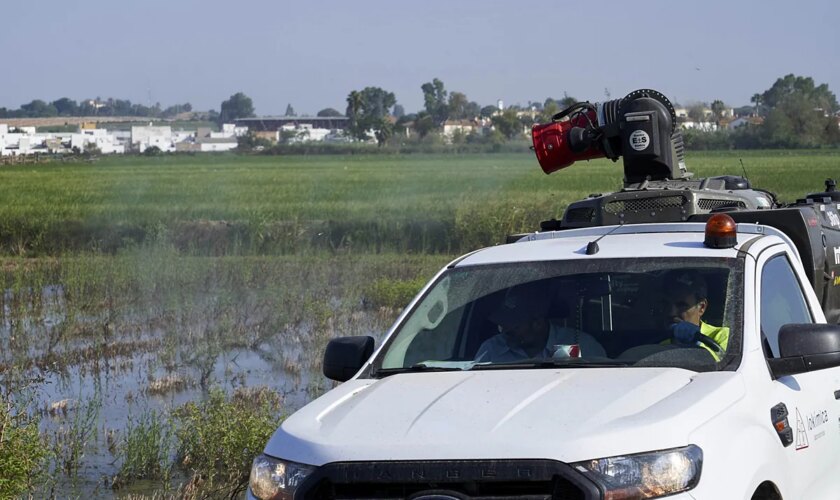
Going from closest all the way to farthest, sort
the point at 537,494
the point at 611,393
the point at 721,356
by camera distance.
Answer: the point at 537,494, the point at 611,393, the point at 721,356

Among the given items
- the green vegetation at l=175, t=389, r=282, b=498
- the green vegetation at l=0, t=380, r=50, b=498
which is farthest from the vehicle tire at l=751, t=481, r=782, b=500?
the green vegetation at l=0, t=380, r=50, b=498

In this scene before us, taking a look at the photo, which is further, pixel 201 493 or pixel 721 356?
pixel 201 493

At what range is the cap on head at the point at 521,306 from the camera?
18.5 ft

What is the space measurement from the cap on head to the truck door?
911mm

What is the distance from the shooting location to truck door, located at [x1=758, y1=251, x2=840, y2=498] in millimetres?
5000

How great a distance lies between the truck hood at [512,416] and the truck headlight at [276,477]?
0.03 m

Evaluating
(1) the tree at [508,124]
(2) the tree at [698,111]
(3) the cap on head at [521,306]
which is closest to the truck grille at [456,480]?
(3) the cap on head at [521,306]

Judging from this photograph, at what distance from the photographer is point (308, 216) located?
91.4 ft

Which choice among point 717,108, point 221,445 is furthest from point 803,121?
point 221,445

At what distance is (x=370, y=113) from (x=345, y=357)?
45.9 m

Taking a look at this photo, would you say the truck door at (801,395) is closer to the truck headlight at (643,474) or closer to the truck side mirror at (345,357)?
the truck headlight at (643,474)

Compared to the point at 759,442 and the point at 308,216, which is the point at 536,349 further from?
the point at 308,216

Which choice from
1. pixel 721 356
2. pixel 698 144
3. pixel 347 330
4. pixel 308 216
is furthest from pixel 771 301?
pixel 308 216

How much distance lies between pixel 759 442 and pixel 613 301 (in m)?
1.14
